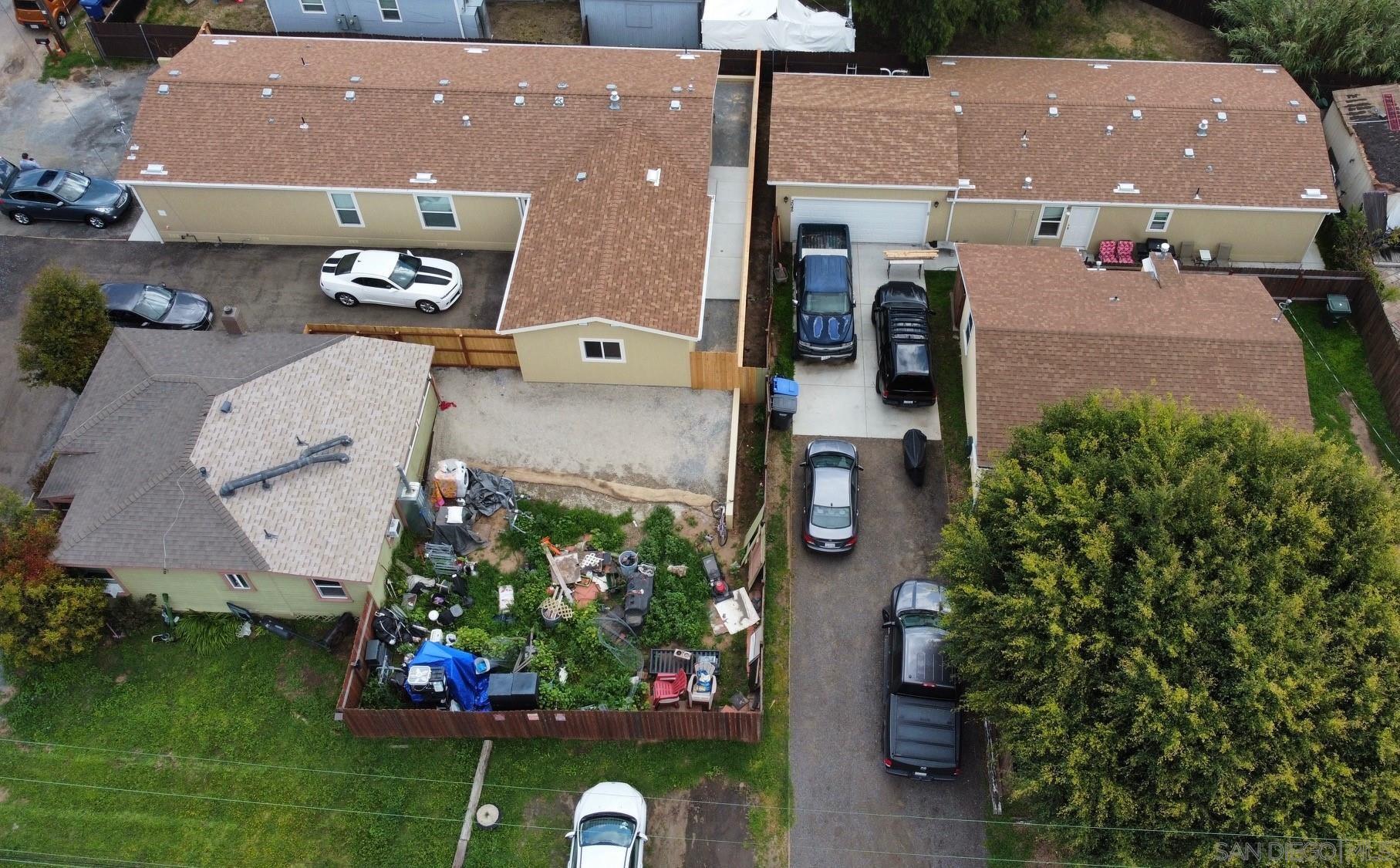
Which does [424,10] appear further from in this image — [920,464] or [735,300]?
[920,464]

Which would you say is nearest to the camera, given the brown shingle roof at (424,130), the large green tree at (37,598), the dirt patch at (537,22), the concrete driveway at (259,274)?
the large green tree at (37,598)

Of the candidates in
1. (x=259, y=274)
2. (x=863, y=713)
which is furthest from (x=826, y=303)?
(x=259, y=274)

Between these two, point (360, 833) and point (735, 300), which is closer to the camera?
point (360, 833)

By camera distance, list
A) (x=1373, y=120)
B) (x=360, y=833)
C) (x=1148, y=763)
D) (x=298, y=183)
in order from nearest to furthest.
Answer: (x=1148, y=763), (x=360, y=833), (x=298, y=183), (x=1373, y=120)

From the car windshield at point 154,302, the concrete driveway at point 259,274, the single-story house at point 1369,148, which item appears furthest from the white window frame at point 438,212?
the single-story house at point 1369,148

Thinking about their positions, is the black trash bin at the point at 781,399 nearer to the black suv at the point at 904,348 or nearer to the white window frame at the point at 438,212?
the black suv at the point at 904,348

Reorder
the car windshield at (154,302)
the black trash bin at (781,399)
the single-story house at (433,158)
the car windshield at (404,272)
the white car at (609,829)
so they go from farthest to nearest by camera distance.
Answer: the car windshield at (404,272)
the car windshield at (154,302)
the single-story house at (433,158)
the black trash bin at (781,399)
the white car at (609,829)

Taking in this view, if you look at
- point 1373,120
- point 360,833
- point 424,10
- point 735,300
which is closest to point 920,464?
point 735,300
